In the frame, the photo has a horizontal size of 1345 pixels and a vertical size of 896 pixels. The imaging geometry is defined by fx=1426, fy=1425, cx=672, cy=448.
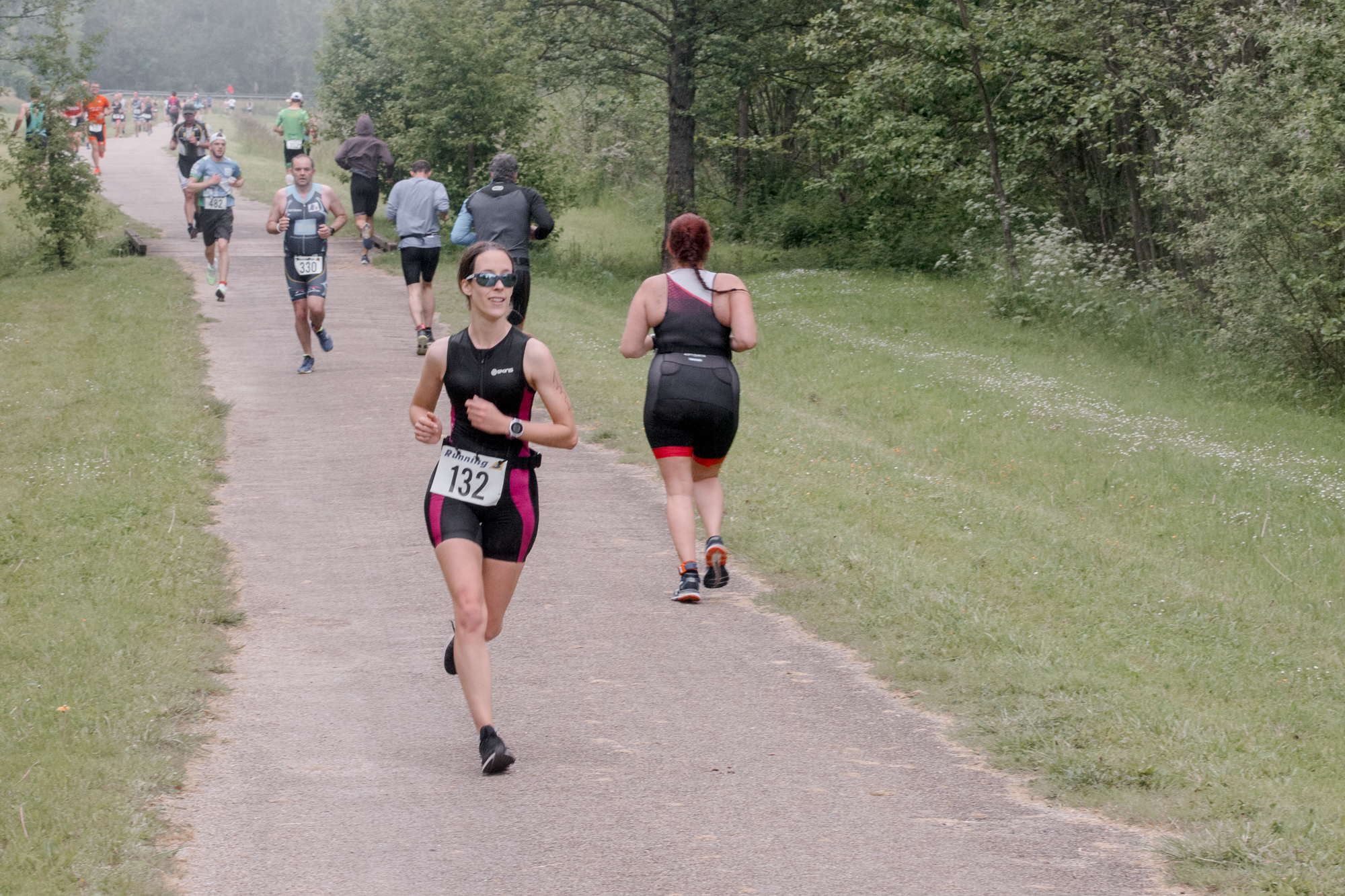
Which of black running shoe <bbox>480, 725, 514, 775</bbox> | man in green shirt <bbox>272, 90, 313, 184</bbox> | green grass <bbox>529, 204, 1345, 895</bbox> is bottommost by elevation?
green grass <bbox>529, 204, 1345, 895</bbox>

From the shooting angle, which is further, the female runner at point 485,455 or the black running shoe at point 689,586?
the black running shoe at point 689,586

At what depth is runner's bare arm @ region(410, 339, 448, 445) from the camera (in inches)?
205

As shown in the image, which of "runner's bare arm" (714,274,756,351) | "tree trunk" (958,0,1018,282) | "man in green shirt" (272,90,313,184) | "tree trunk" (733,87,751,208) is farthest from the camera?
"tree trunk" (733,87,751,208)

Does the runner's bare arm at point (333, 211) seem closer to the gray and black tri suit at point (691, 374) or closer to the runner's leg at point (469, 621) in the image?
the gray and black tri suit at point (691, 374)

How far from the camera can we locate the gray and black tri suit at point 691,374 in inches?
282

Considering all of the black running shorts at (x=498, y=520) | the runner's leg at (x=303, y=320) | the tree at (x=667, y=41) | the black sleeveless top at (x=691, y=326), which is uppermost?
the tree at (x=667, y=41)

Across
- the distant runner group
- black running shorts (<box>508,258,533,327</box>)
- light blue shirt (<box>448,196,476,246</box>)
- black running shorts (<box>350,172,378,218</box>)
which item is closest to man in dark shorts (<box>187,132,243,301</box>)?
black running shorts (<box>350,172,378,218</box>)

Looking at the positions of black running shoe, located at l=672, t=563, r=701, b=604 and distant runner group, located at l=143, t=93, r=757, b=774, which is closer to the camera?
distant runner group, located at l=143, t=93, r=757, b=774

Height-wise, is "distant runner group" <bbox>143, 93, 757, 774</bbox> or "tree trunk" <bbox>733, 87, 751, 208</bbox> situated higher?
"tree trunk" <bbox>733, 87, 751, 208</bbox>

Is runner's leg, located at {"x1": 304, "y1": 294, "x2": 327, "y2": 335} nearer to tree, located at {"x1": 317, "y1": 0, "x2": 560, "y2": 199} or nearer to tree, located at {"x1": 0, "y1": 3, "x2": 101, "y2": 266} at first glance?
tree, located at {"x1": 0, "y1": 3, "x2": 101, "y2": 266}

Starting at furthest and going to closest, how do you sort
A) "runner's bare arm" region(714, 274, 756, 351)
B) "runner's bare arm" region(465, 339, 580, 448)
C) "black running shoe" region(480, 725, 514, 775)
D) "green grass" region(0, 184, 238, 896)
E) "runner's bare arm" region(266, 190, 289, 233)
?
"runner's bare arm" region(266, 190, 289, 233)
"runner's bare arm" region(714, 274, 756, 351)
"runner's bare arm" region(465, 339, 580, 448)
"black running shoe" region(480, 725, 514, 775)
"green grass" region(0, 184, 238, 896)

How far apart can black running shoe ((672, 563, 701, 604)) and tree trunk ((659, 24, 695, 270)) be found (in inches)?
650

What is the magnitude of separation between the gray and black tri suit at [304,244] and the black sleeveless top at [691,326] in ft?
21.6

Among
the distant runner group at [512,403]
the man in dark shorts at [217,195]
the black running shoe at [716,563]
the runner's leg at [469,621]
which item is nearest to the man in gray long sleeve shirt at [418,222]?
the distant runner group at [512,403]
